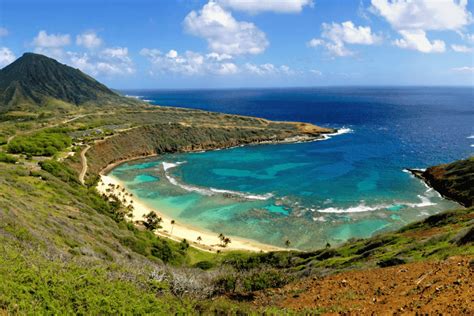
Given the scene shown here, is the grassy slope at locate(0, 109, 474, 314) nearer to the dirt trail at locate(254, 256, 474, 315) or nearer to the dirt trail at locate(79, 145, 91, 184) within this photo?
the dirt trail at locate(254, 256, 474, 315)

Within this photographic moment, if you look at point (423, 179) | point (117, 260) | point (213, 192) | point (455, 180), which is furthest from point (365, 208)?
point (117, 260)

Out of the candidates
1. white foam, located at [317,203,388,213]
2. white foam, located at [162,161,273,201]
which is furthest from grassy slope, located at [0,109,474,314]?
white foam, located at [162,161,273,201]

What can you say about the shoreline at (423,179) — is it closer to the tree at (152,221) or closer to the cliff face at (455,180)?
the cliff face at (455,180)

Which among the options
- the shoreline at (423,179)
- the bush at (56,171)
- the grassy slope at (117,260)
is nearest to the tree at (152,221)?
the grassy slope at (117,260)

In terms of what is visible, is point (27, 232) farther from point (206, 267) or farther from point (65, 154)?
point (65, 154)

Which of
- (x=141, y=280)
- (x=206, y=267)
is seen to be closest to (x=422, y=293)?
(x=141, y=280)
